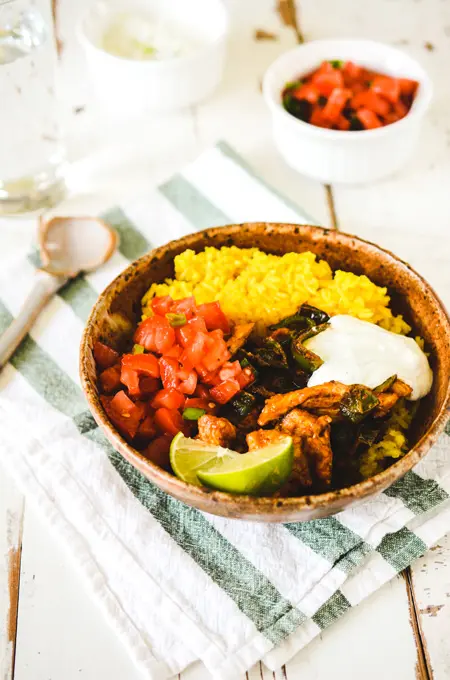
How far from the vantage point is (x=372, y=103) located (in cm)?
371

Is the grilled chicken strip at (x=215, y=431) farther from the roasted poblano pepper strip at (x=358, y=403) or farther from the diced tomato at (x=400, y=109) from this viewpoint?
the diced tomato at (x=400, y=109)

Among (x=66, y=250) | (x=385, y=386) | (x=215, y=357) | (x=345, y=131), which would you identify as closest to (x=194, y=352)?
(x=215, y=357)

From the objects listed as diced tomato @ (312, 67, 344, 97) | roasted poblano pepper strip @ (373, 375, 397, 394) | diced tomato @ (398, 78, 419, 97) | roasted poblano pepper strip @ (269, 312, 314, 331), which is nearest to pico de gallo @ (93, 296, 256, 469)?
roasted poblano pepper strip @ (269, 312, 314, 331)

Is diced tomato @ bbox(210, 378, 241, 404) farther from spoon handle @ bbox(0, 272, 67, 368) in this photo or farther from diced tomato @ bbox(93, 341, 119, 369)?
spoon handle @ bbox(0, 272, 67, 368)

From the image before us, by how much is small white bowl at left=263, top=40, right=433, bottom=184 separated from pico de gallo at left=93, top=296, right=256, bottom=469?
1344mm

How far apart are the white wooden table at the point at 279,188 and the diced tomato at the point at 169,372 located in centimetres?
69

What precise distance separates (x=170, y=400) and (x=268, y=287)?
62cm

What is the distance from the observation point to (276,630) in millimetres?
2275

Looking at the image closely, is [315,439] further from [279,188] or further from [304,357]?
[279,188]

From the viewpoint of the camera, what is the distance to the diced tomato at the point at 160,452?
244 centimetres

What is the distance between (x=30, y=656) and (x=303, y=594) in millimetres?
879

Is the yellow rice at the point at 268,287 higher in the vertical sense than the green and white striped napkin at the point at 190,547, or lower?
higher

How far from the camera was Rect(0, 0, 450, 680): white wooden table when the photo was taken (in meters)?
2.29

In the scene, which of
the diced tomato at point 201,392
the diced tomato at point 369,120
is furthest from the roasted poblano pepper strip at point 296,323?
the diced tomato at point 369,120
